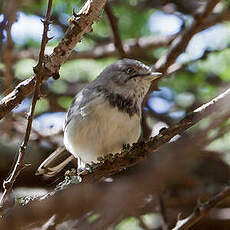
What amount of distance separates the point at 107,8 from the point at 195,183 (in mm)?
1840

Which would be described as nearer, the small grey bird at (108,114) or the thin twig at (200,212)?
the thin twig at (200,212)

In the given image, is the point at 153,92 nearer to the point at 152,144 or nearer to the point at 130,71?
the point at 130,71

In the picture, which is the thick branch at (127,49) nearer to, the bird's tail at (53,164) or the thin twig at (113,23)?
the thin twig at (113,23)

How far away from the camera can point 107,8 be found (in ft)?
13.1

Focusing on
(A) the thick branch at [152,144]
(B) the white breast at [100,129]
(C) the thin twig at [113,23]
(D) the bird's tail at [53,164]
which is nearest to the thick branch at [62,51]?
(A) the thick branch at [152,144]

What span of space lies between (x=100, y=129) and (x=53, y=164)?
1014 millimetres

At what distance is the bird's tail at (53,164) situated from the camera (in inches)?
164

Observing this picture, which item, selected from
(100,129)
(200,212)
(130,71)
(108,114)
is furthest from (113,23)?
(200,212)

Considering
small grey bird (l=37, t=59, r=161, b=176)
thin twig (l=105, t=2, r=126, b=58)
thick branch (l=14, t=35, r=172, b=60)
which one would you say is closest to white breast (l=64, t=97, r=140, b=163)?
small grey bird (l=37, t=59, r=161, b=176)

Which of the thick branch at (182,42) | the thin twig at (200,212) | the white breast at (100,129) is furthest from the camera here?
the thick branch at (182,42)

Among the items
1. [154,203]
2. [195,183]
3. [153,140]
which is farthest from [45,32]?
[195,183]

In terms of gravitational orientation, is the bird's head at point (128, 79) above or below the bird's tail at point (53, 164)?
above

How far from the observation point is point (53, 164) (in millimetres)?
4664

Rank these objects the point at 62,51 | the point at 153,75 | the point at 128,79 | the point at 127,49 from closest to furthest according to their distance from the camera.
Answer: the point at 62,51 < the point at 153,75 < the point at 128,79 < the point at 127,49
